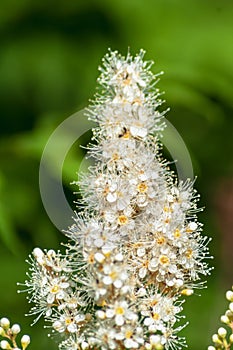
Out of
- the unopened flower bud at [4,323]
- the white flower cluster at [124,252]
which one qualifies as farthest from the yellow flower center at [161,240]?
the unopened flower bud at [4,323]

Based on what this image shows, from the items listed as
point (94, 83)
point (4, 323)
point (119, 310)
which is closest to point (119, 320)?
point (119, 310)

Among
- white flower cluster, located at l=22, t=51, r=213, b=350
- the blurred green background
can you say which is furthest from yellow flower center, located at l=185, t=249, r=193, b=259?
the blurred green background

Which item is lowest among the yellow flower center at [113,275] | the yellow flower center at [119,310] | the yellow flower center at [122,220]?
the yellow flower center at [119,310]

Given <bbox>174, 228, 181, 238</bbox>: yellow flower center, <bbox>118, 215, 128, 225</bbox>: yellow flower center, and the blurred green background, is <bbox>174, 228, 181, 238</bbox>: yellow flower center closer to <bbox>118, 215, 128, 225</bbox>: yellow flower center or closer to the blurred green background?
<bbox>118, 215, 128, 225</bbox>: yellow flower center

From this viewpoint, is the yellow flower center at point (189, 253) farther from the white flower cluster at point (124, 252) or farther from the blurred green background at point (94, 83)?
the blurred green background at point (94, 83)

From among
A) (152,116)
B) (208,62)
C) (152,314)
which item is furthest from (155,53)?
(152,314)

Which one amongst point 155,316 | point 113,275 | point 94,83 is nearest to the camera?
point 113,275

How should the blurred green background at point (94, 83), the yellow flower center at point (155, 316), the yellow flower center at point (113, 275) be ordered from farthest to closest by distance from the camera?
the blurred green background at point (94, 83)
the yellow flower center at point (155, 316)
the yellow flower center at point (113, 275)

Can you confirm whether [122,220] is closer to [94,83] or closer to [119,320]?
[119,320]
